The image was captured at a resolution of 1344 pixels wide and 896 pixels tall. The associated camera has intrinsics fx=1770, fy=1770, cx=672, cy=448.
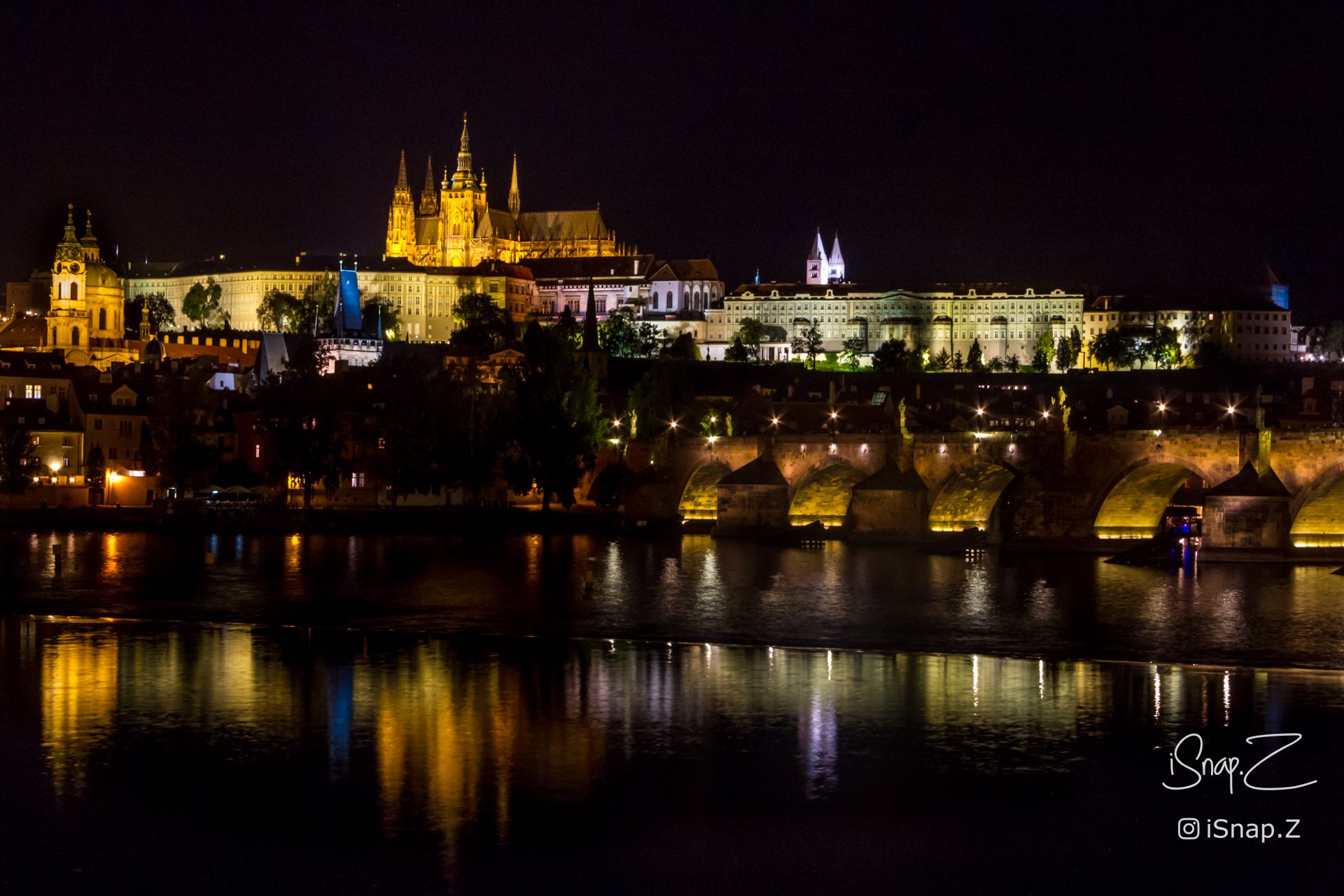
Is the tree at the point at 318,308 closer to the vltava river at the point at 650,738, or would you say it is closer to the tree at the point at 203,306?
the tree at the point at 203,306

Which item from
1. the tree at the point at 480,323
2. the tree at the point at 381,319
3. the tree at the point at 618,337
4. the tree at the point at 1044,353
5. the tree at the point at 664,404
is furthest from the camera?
the tree at the point at 1044,353

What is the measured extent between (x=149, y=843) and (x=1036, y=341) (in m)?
141

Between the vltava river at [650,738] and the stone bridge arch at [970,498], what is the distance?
46.4 feet

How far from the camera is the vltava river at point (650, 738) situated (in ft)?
58.9

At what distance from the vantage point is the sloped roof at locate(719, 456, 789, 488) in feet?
193

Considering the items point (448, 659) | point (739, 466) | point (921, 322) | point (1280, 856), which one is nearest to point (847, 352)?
point (921, 322)

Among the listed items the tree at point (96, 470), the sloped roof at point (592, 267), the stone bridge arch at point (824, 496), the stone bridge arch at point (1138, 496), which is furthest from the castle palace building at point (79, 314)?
the stone bridge arch at point (1138, 496)

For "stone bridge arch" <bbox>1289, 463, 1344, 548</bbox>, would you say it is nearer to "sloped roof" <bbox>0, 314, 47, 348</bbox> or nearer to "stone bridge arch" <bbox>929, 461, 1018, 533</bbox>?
"stone bridge arch" <bbox>929, 461, 1018, 533</bbox>

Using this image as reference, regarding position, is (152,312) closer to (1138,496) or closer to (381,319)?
(381,319)

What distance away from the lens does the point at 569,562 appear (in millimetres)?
49312

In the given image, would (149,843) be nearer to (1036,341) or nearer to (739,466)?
(739,466)

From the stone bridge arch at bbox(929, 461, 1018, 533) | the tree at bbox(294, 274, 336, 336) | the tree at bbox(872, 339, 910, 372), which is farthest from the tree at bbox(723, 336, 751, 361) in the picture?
the stone bridge arch at bbox(929, 461, 1018, 533)

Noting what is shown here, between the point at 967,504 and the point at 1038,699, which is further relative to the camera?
the point at 967,504

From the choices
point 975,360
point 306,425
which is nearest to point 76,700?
point 306,425
